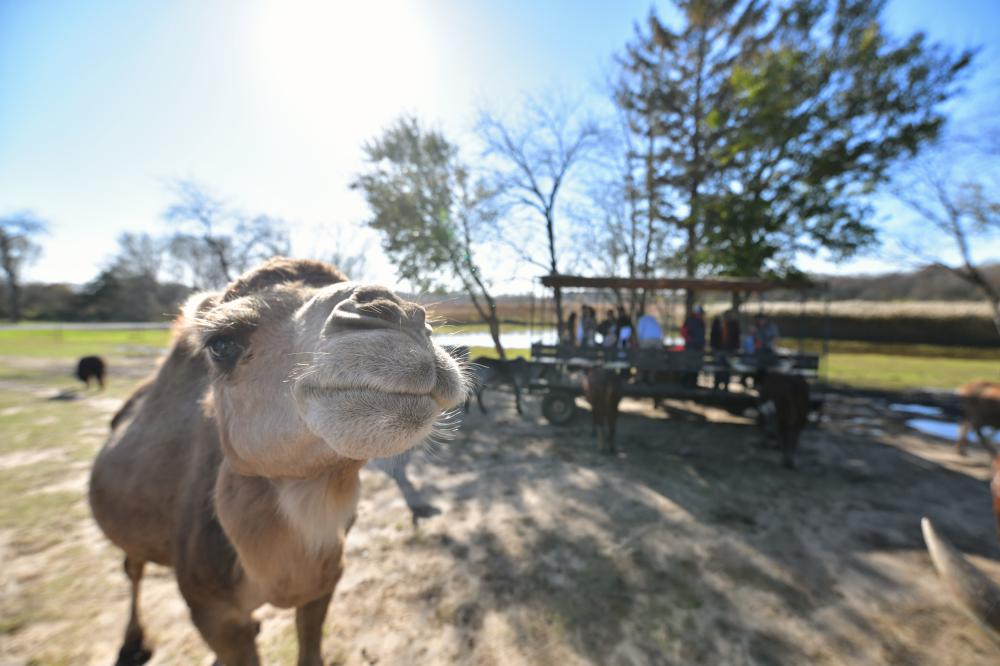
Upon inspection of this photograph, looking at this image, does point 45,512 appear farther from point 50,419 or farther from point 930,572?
point 930,572

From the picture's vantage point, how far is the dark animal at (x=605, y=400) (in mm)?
7422

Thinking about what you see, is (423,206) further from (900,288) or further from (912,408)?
(900,288)

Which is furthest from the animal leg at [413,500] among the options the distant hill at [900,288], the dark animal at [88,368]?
the distant hill at [900,288]

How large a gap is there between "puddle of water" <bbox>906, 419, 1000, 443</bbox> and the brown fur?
4.95ft

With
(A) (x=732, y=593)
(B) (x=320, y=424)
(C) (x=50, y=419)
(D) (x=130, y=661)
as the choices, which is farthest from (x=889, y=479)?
(C) (x=50, y=419)

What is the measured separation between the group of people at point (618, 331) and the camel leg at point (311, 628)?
7.89 m

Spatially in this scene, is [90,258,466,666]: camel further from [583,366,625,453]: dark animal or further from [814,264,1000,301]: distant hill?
[814,264,1000,301]: distant hill

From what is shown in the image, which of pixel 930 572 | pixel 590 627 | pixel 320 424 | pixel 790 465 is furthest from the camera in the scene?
pixel 790 465

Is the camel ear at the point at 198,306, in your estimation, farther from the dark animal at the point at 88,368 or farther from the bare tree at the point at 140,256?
the bare tree at the point at 140,256

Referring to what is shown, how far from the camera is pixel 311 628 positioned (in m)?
2.19

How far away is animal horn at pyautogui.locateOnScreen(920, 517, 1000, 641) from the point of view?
142 centimetres

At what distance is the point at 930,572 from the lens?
387 centimetres

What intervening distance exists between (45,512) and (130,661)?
331 centimetres

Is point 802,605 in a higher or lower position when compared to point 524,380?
lower
